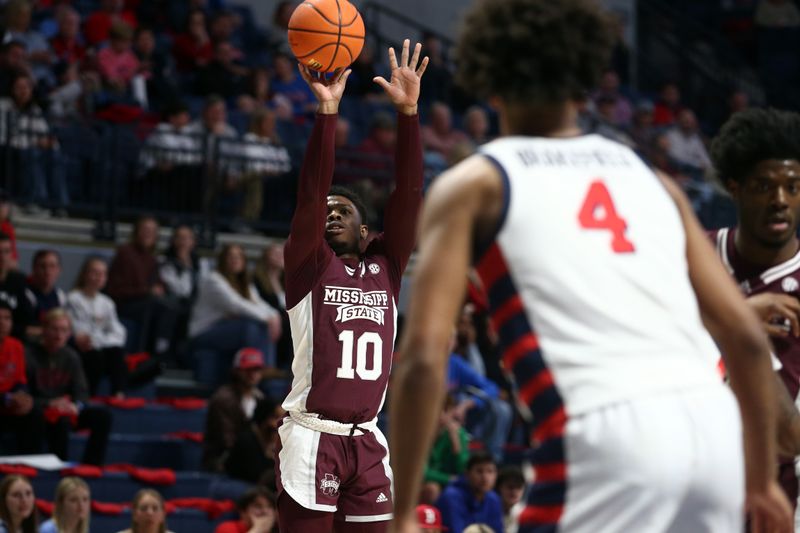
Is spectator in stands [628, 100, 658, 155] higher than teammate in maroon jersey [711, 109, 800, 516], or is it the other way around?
teammate in maroon jersey [711, 109, 800, 516]

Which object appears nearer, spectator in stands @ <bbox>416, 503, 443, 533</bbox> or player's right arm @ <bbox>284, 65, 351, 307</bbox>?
player's right arm @ <bbox>284, 65, 351, 307</bbox>

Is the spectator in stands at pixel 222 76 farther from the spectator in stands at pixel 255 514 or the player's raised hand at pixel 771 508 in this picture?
the player's raised hand at pixel 771 508

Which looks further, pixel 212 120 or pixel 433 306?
pixel 212 120

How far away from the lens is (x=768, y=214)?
4547 millimetres

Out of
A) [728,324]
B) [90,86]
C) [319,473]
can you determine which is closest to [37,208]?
[90,86]

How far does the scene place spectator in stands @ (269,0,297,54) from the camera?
658 inches

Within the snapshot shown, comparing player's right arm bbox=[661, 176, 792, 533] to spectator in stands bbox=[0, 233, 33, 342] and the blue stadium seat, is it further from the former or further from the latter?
spectator in stands bbox=[0, 233, 33, 342]

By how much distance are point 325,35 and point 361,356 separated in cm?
152

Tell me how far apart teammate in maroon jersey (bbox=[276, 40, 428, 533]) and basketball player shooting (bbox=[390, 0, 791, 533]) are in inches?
103

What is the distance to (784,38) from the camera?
21750 mm

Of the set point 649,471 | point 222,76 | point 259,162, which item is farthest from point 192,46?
point 649,471

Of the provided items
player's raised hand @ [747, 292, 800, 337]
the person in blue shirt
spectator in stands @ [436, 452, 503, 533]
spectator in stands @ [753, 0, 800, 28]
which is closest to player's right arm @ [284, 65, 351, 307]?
player's raised hand @ [747, 292, 800, 337]

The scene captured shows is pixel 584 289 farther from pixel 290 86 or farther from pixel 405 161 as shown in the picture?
pixel 290 86

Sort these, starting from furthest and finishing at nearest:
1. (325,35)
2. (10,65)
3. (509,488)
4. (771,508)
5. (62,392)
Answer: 1. (10,65)
2. (62,392)
3. (509,488)
4. (325,35)
5. (771,508)
